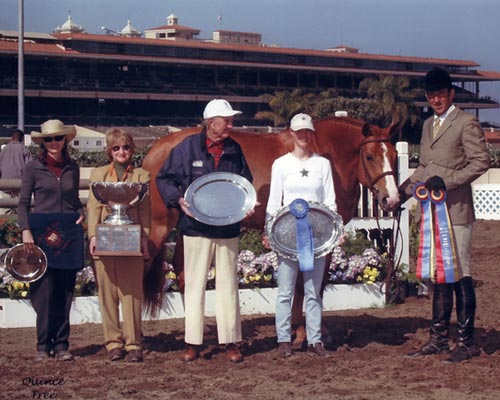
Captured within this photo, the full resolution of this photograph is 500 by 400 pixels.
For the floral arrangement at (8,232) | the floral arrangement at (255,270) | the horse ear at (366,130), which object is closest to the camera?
the horse ear at (366,130)

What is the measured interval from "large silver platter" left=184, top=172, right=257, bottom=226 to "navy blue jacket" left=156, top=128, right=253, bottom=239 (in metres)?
0.11

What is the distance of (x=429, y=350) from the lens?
765 centimetres

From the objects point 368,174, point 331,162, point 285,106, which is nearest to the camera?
point 368,174

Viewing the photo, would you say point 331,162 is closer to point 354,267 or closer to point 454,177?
point 454,177

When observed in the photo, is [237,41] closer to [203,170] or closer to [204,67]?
[204,67]

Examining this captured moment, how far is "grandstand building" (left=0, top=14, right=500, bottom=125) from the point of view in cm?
6825

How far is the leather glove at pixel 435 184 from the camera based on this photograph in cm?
737

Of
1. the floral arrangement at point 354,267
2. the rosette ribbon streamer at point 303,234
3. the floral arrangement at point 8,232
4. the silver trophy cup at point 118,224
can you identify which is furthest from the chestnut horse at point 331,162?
the floral arrangement at point 8,232

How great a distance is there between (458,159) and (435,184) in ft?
1.01

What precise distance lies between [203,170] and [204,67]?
228 ft

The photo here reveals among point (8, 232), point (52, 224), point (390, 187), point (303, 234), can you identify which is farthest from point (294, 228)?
point (8, 232)

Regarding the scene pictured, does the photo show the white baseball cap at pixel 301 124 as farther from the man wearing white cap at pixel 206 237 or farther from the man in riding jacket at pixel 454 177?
the man in riding jacket at pixel 454 177

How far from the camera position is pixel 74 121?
221 ft

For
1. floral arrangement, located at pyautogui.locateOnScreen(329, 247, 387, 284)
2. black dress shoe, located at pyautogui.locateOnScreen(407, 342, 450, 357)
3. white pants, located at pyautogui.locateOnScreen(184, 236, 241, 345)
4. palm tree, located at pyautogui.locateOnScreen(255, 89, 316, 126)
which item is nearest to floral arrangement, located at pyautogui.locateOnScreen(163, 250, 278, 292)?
floral arrangement, located at pyautogui.locateOnScreen(329, 247, 387, 284)
